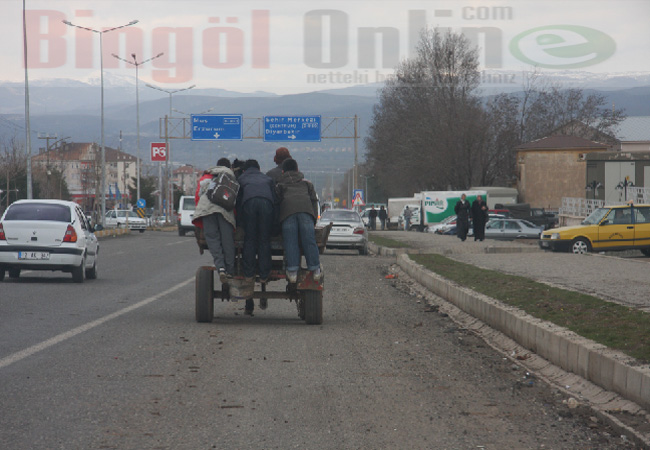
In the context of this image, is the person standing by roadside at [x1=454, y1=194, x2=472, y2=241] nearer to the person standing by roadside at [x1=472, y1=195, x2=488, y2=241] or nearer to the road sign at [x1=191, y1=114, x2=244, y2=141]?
the person standing by roadside at [x1=472, y1=195, x2=488, y2=241]

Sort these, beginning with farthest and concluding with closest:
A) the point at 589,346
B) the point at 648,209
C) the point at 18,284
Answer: the point at 648,209
the point at 18,284
the point at 589,346

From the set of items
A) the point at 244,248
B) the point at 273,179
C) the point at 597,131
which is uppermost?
the point at 597,131

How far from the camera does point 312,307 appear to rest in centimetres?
1086

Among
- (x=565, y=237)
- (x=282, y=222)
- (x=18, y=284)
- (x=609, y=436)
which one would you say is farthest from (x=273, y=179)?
(x=565, y=237)

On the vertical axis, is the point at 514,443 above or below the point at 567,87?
below

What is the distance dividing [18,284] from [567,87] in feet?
286

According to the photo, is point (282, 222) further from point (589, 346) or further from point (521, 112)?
point (521, 112)

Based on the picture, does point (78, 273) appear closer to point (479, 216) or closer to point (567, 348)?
point (567, 348)

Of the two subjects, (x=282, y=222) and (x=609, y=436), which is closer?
(x=609, y=436)

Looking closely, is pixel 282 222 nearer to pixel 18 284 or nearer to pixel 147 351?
pixel 147 351

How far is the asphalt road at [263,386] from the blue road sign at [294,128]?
4812 cm

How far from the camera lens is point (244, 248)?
10586mm


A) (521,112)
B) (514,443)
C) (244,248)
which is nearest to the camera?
(514,443)

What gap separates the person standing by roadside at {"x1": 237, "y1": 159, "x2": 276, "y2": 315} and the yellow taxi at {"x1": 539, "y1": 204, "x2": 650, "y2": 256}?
64.6 feet
